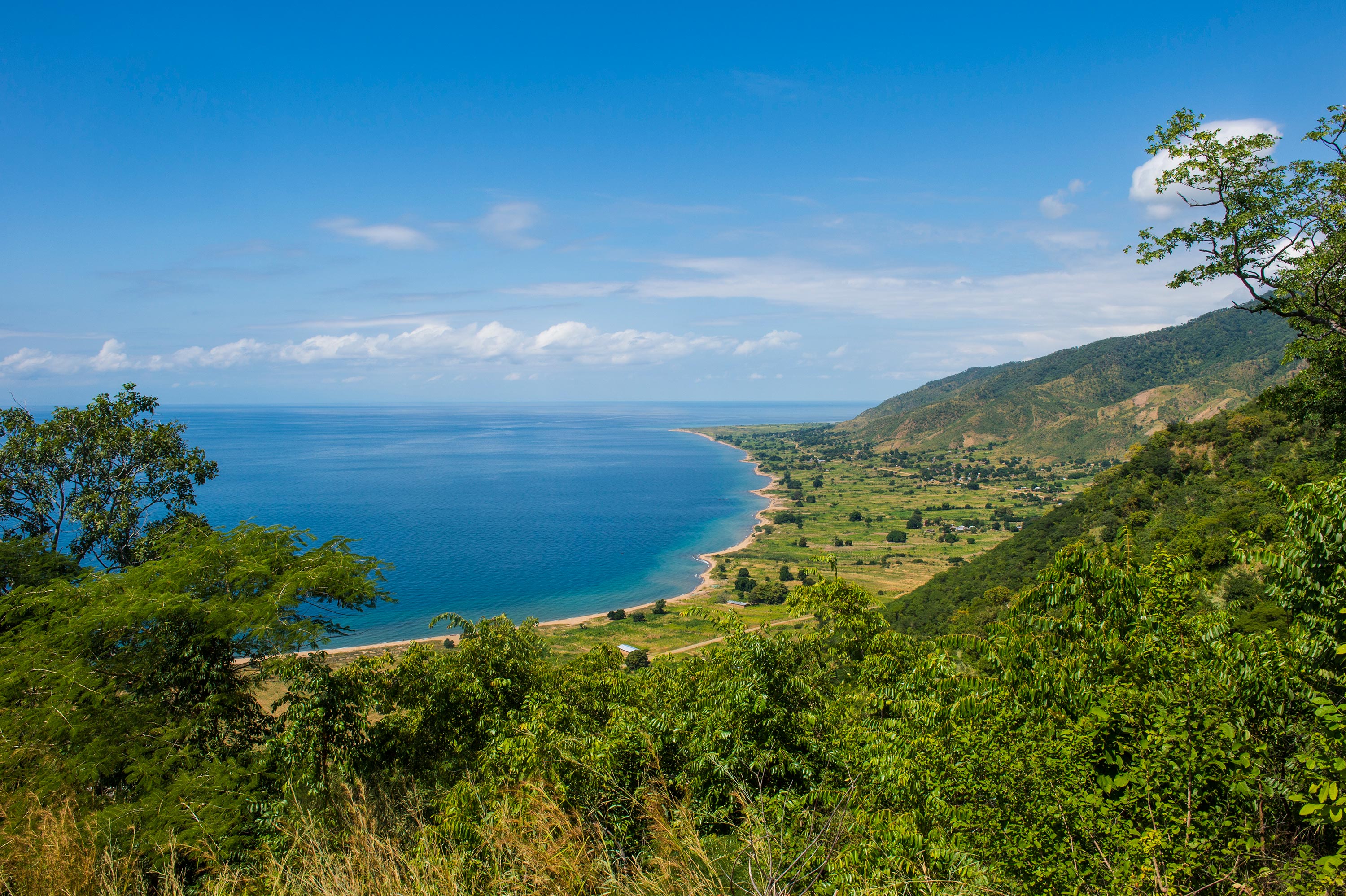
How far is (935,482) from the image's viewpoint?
427ft

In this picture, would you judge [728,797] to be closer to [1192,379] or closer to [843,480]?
[843,480]

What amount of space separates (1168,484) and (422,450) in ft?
618

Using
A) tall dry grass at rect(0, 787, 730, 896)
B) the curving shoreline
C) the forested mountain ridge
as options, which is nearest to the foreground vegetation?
tall dry grass at rect(0, 787, 730, 896)

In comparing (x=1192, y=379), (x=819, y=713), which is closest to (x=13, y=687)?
(x=819, y=713)

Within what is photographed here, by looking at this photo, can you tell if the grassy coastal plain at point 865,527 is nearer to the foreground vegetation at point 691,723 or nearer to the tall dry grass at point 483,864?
the foreground vegetation at point 691,723

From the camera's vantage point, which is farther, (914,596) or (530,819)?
(914,596)

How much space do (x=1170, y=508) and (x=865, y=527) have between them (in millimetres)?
58579

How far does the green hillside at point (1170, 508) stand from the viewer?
2380cm

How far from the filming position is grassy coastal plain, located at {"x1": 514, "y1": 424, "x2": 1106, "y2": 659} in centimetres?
4906

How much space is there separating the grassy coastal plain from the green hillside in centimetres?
863

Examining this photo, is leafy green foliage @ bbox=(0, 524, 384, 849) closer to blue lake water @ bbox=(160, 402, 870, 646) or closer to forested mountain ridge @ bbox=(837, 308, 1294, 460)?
blue lake water @ bbox=(160, 402, 870, 646)

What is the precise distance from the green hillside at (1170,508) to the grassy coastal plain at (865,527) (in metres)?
8.63

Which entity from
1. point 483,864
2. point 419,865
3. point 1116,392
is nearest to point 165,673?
point 419,865

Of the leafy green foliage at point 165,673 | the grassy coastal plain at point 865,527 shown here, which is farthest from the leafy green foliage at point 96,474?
the grassy coastal plain at point 865,527
